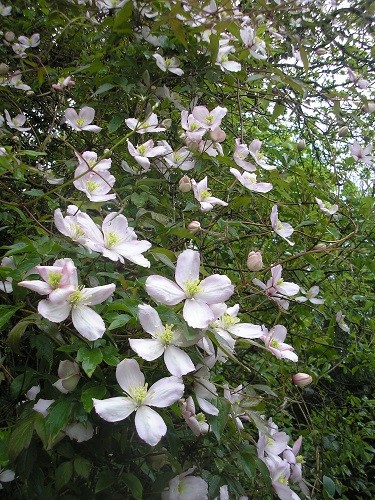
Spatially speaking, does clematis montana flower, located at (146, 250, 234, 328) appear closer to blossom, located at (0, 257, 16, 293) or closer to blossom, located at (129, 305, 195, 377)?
blossom, located at (129, 305, 195, 377)

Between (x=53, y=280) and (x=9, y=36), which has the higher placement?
(x=9, y=36)

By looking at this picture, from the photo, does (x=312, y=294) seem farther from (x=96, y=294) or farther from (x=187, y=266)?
(x=96, y=294)

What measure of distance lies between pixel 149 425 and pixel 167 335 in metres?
0.11

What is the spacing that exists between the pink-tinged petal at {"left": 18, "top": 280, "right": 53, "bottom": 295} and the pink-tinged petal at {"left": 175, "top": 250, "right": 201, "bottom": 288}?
176 mm

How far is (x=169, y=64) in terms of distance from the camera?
3.79 ft

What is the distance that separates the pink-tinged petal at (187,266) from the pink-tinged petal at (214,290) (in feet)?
0.08

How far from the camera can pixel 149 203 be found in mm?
1043

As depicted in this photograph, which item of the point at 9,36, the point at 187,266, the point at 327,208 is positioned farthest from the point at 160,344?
the point at 9,36

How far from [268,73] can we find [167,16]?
15.2 inches

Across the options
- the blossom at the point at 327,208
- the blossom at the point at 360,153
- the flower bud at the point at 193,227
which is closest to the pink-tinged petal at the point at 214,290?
the flower bud at the point at 193,227

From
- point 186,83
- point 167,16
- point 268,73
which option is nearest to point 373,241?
point 268,73

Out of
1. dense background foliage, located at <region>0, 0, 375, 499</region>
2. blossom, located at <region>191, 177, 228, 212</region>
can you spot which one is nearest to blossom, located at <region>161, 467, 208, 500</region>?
dense background foliage, located at <region>0, 0, 375, 499</region>

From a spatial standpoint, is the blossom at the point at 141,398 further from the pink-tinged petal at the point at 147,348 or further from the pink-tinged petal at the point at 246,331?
the pink-tinged petal at the point at 246,331

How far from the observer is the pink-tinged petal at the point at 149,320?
0.61 m
